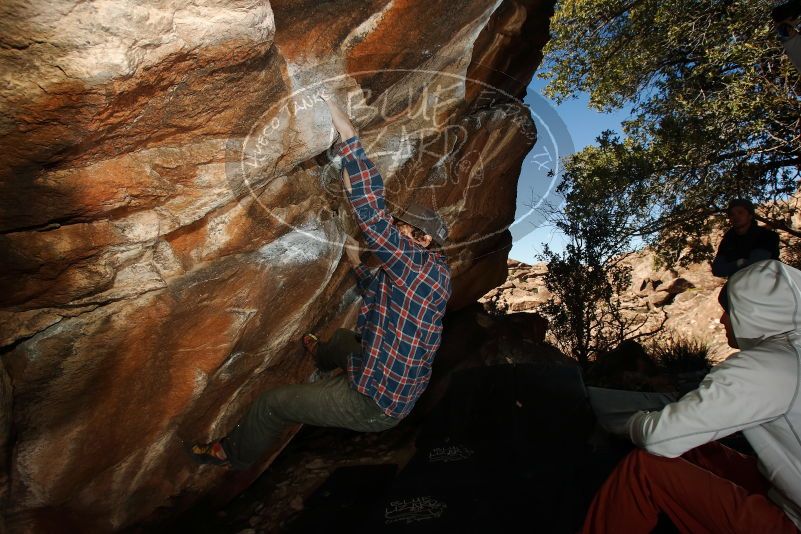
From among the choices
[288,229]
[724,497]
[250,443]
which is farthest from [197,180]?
[724,497]

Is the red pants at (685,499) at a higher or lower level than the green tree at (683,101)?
lower

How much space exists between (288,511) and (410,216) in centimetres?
282

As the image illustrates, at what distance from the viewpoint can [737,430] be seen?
1.88 m

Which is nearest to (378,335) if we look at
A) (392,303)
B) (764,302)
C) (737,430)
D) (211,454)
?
(392,303)

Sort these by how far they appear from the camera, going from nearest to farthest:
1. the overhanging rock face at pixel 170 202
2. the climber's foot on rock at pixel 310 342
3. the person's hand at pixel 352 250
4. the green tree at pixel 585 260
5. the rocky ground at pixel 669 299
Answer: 1. the overhanging rock face at pixel 170 202
2. the person's hand at pixel 352 250
3. the climber's foot on rock at pixel 310 342
4. the green tree at pixel 585 260
5. the rocky ground at pixel 669 299

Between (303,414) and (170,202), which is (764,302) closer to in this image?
(303,414)

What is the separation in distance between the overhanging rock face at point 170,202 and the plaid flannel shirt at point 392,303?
64 centimetres

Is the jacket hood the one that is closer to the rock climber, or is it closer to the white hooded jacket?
the white hooded jacket

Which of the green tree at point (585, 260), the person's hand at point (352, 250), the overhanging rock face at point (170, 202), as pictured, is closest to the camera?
the overhanging rock face at point (170, 202)

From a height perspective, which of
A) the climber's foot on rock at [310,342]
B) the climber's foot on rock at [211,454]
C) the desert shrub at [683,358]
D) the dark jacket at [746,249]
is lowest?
the desert shrub at [683,358]

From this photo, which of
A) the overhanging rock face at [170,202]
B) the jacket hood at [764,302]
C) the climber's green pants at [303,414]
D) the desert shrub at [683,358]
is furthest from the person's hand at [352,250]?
the desert shrub at [683,358]

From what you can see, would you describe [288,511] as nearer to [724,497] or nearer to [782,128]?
[724,497]

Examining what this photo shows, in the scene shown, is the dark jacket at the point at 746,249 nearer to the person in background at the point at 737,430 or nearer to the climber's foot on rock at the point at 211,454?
the person in background at the point at 737,430

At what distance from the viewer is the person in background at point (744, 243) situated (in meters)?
4.66
